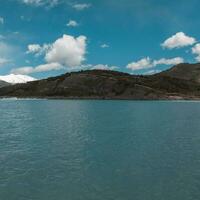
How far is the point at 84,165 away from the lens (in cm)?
3716

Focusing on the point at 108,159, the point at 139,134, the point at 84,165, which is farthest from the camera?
the point at 139,134

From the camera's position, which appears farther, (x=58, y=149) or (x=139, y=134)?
(x=139, y=134)

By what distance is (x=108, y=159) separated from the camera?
40.6 meters

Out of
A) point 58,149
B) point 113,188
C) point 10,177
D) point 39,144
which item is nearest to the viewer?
point 113,188

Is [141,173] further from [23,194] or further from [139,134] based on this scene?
[139,134]

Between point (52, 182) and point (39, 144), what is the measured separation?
21646 mm

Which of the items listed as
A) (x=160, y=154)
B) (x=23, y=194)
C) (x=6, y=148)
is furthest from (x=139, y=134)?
(x=23, y=194)

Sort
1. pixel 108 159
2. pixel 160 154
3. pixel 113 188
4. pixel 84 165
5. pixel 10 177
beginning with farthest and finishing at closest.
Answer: pixel 160 154 < pixel 108 159 < pixel 84 165 < pixel 10 177 < pixel 113 188

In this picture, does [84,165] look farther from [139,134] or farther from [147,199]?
[139,134]

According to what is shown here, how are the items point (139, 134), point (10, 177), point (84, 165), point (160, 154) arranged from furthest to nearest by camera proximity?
point (139, 134) → point (160, 154) → point (84, 165) → point (10, 177)

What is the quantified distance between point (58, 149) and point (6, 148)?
8.08 metres

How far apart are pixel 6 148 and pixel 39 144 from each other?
20.1 feet

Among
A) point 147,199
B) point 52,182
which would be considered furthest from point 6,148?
point 147,199

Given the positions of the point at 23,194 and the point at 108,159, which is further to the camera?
the point at 108,159
